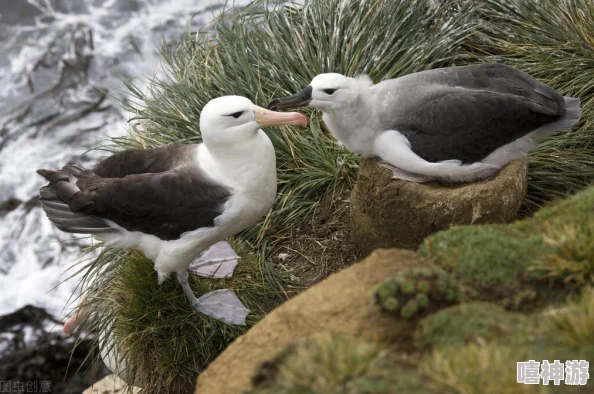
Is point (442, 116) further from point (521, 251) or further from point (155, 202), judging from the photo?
point (155, 202)

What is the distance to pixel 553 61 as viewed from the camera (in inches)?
233

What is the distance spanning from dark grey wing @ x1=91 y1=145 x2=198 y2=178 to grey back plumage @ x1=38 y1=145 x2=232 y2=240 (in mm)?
68

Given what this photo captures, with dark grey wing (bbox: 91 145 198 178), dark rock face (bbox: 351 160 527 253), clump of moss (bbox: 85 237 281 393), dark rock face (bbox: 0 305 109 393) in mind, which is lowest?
dark rock face (bbox: 0 305 109 393)

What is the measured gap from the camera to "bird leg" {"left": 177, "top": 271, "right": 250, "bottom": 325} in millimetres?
4762

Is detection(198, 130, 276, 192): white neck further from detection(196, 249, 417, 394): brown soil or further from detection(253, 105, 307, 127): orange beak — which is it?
detection(196, 249, 417, 394): brown soil

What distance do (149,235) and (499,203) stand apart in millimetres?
2269

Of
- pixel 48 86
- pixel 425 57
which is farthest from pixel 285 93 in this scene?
pixel 48 86

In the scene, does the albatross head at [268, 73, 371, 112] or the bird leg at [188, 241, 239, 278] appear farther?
the bird leg at [188, 241, 239, 278]

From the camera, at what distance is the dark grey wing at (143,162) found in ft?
15.3

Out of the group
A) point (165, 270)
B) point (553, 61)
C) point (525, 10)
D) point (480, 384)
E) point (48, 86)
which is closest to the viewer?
point (480, 384)

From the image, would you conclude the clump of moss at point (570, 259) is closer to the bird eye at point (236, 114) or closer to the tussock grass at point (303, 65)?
the bird eye at point (236, 114)

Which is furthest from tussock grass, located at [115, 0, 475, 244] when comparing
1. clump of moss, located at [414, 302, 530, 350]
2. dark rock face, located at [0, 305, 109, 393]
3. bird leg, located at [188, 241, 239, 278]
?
clump of moss, located at [414, 302, 530, 350]

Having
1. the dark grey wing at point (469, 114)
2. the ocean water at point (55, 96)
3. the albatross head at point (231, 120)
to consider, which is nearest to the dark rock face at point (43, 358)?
the ocean water at point (55, 96)

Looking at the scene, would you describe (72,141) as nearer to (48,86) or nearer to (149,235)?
(48,86)
